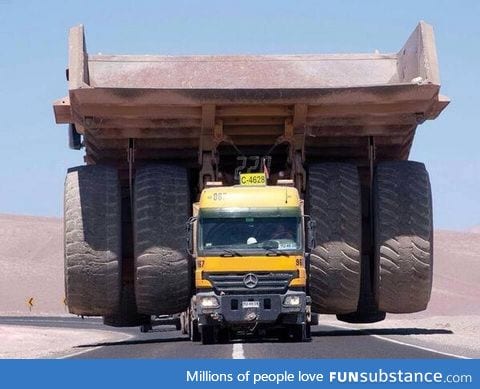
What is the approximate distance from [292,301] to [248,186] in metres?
2.12

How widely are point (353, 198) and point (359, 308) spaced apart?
10.5 ft

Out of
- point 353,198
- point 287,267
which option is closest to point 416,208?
point 353,198

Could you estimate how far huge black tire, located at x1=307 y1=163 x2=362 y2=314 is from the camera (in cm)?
2114

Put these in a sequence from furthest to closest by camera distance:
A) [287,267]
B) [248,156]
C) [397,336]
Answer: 1. [397,336]
2. [248,156]
3. [287,267]

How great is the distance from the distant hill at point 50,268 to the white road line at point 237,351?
5302cm

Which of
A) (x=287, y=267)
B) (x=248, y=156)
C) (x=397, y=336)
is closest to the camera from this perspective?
(x=287, y=267)

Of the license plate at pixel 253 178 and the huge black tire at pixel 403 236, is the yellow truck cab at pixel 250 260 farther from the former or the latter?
the huge black tire at pixel 403 236

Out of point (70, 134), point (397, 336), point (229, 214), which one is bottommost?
point (397, 336)

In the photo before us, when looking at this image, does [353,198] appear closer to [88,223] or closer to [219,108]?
[219,108]

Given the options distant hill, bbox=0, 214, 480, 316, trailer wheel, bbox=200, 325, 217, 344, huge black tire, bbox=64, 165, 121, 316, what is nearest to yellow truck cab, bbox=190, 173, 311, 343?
trailer wheel, bbox=200, 325, 217, 344

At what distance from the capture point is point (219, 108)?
20844mm

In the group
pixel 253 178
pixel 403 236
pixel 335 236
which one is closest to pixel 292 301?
pixel 335 236

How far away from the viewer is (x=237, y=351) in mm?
19344

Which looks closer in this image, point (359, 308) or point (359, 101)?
point (359, 101)
